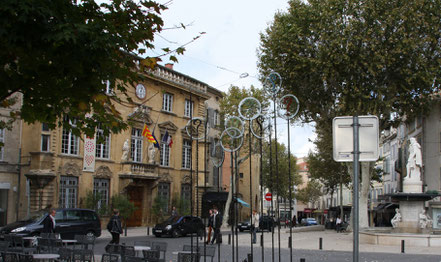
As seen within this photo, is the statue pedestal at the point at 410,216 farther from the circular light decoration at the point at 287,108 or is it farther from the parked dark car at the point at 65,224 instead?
the parked dark car at the point at 65,224

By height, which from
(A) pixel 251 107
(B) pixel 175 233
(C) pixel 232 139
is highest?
(A) pixel 251 107

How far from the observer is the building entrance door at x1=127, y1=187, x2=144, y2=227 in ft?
130

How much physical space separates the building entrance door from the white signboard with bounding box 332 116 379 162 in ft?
112

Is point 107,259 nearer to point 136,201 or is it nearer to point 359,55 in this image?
point 359,55

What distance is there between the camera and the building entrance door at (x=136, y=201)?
39625 mm

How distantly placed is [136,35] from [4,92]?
246 centimetres

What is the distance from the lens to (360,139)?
6746 millimetres

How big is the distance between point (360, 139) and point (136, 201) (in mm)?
34718

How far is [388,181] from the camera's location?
66.8 m

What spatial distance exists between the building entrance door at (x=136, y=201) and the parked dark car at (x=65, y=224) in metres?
14.3

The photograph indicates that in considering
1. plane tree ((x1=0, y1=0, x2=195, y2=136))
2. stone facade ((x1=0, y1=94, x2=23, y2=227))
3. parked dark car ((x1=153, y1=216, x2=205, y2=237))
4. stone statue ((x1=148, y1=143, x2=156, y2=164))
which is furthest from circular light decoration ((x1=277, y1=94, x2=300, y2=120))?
stone statue ((x1=148, y1=143, x2=156, y2=164))

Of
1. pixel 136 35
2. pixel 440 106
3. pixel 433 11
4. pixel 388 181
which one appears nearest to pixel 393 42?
pixel 433 11

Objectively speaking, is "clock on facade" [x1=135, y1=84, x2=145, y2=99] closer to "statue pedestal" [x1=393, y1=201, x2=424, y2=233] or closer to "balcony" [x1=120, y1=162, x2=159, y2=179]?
"balcony" [x1=120, y1=162, x2=159, y2=179]

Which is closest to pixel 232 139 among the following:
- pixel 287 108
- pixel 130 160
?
pixel 287 108
